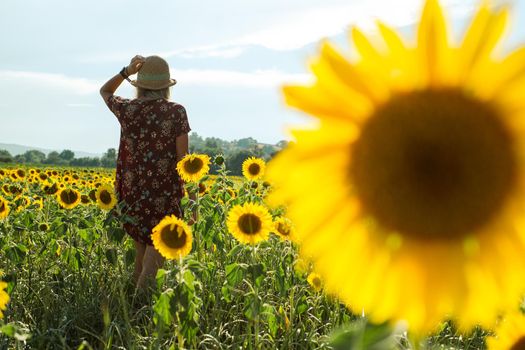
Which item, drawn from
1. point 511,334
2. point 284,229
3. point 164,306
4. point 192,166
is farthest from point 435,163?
point 192,166

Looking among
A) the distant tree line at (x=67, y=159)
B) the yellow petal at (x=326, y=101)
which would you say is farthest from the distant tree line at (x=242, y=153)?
the distant tree line at (x=67, y=159)

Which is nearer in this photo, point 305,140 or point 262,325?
point 305,140

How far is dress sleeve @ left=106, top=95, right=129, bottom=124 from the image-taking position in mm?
4707

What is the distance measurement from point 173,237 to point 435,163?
7.26ft

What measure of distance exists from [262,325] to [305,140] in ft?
9.71

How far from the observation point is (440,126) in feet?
2.35

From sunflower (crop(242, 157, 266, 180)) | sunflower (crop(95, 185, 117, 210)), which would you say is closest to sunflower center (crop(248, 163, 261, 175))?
sunflower (crop(242, 157, 266, 180))

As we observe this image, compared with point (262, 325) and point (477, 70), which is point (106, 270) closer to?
point (262, 325)

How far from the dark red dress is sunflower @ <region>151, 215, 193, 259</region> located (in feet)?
5.82

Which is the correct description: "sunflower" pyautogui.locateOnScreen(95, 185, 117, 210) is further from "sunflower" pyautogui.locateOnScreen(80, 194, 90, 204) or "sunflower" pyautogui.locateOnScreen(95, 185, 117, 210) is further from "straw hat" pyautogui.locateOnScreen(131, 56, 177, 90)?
"sunflower" pyautogui.locateOnScreen(80, 194, 90, 204)

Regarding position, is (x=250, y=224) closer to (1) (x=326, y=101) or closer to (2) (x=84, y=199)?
(1) (x=326, y=101)

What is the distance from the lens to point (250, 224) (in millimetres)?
3068

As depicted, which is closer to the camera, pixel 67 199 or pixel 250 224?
pixel 250 224

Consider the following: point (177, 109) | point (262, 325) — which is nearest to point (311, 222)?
point (262, 325)
